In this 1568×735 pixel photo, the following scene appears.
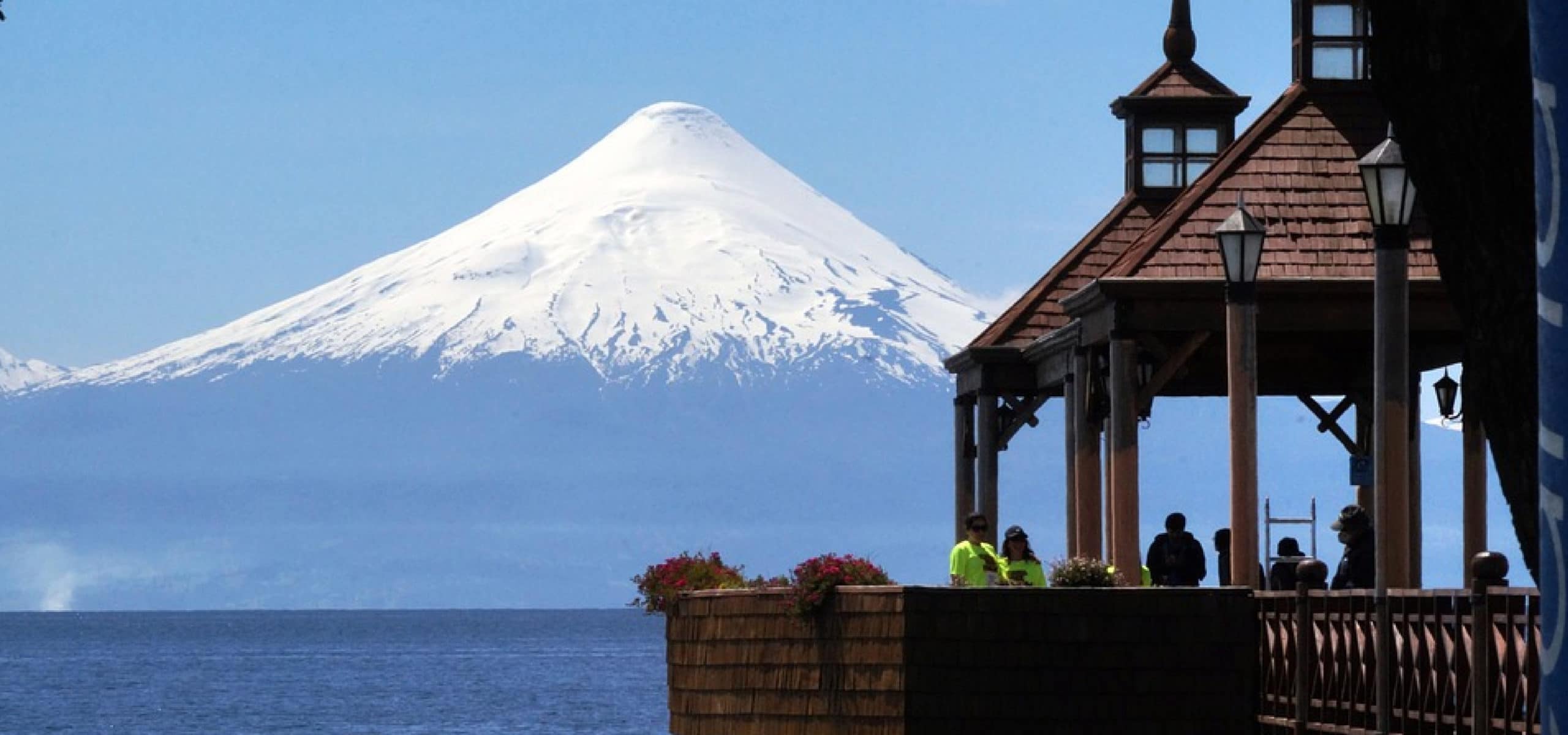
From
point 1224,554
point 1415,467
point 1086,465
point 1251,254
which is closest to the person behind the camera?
point 1251,254

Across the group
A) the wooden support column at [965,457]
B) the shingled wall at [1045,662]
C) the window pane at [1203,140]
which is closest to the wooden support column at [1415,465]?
the window pane at [1203,140]

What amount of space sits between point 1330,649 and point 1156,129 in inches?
542

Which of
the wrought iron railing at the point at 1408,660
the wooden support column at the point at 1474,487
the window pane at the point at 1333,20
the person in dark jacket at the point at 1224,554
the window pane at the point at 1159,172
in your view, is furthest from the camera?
the window pane at the point at 1159,172

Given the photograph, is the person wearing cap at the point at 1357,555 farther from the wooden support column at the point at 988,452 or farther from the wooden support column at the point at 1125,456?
the wooden support column at the point at 988,452

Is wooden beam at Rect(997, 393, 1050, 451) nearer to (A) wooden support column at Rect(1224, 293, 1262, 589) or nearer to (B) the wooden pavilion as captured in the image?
(B) the wooden pavilion

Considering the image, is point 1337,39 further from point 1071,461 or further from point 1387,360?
point 1387,360

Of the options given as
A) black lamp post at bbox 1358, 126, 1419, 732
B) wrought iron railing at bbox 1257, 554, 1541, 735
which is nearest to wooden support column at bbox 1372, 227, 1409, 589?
black lamp post at bbox 1358, 126, 1419, 732

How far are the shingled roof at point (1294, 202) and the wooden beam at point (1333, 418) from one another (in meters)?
4.64

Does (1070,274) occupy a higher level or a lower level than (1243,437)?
higher

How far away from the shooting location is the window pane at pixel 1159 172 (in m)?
29.6

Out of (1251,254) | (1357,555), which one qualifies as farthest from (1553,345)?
(1251,254)

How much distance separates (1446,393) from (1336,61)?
4448 millimetres

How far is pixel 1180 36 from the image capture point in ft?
99.9

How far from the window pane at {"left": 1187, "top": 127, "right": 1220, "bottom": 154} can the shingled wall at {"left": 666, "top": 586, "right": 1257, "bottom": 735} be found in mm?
11664
